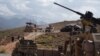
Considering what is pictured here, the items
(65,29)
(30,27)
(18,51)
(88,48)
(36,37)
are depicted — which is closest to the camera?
(88,48)

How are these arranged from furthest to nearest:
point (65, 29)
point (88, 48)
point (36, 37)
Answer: point (65, 29) < point (36, 37) < point (88, 48)

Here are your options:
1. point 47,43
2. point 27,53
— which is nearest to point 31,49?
point 27,53

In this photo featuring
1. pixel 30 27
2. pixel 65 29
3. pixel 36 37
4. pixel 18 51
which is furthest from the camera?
pixel 30 27

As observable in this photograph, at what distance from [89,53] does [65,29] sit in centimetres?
4845

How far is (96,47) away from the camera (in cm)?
1023

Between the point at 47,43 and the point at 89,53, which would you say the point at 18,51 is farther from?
the point at 89,53

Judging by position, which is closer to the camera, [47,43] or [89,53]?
[89,53]

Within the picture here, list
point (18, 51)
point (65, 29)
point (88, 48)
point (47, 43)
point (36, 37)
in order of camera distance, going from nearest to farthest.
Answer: point (88, 48) < point (18, 51) < point (47, 43) < point (36, 37) < point (65, 29)

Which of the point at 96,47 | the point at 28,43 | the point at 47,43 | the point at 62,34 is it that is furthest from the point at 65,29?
the point at 96,47

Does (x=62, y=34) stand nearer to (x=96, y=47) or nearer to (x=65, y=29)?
(x=65, y=29)

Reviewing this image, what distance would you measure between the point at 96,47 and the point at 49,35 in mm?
44789

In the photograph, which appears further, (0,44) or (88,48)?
(0,44)

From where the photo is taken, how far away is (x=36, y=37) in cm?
5453

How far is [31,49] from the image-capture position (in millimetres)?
36562
